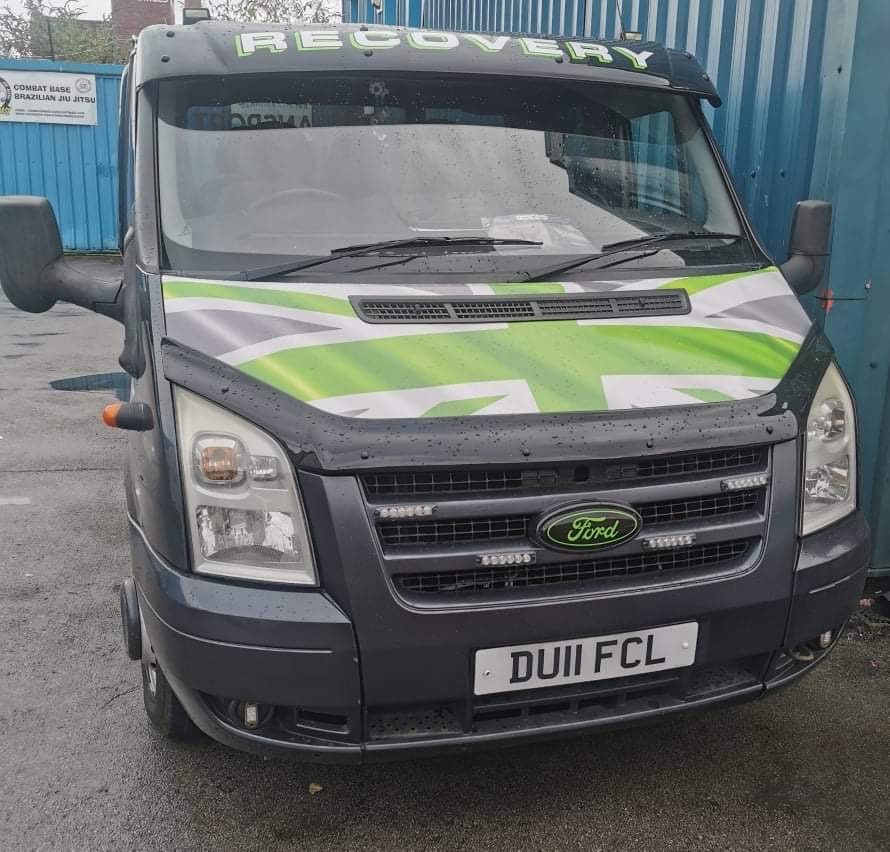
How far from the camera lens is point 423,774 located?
9.28ft

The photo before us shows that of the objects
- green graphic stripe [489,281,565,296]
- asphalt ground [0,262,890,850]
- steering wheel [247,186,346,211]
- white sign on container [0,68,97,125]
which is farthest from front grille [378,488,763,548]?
white sign on container [0,68,97,125]

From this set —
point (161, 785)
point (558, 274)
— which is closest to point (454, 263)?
point (558, 274)

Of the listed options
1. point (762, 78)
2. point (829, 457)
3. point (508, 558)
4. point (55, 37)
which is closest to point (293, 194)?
point (508, 558)

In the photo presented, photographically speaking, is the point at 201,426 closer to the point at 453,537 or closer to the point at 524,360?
the point at 453,537

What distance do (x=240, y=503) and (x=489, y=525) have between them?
1.88ft

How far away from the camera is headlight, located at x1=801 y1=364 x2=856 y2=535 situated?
8.12 feet

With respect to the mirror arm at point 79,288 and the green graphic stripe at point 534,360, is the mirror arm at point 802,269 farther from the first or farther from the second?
the mirror arm at point 79,288

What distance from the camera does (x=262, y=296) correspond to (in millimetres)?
2465

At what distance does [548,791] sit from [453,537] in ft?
3.42

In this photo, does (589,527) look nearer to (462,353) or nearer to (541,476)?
(541,476)

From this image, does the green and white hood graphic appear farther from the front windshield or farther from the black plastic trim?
the front windshield

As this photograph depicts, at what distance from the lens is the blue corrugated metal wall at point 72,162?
1486 centimetres

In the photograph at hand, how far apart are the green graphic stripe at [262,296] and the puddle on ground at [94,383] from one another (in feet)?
17.9

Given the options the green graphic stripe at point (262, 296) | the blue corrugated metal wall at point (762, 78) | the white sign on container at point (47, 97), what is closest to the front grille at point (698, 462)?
the green graphic stripe at point (262, 296)
